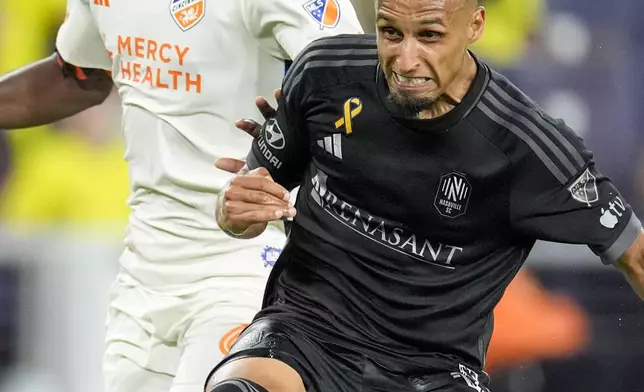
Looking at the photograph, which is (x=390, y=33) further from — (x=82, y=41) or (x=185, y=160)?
(x=82, y=41)

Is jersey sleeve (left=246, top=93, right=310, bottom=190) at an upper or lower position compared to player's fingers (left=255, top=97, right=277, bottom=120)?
lower

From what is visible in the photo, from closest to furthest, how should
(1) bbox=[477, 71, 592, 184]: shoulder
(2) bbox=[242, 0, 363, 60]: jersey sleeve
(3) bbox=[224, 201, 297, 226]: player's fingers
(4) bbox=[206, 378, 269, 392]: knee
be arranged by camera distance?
(4) bbox=[206, 378, 269, 392]: knee
(3) bbox=[224, 201, 297, 226]: player's fingers
(1) bbox=[477, 71, 592, 184]: shoulder
(2) bbox=[242, 0, 363, 60]: jersey sleeve

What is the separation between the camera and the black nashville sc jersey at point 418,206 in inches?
86.7

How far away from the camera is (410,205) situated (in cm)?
226

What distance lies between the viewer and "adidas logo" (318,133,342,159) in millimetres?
2311

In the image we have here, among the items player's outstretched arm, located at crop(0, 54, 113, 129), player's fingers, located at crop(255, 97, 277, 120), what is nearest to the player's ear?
player's fingers, located at crop(255, 97, 277, 120)

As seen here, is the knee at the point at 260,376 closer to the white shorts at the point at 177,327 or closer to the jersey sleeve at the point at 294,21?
the white shorts at the point at 177,327

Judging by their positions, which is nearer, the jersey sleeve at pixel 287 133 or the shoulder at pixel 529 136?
the shoulder at pixel 529 136

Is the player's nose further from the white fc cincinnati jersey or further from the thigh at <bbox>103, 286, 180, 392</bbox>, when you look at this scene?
the thigh at <bbox>103, 286, 180, 392</bbox>

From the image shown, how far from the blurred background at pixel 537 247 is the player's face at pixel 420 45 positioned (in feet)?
7.03

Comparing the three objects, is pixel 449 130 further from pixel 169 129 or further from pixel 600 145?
pixel 600 145

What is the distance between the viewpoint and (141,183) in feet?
9.24

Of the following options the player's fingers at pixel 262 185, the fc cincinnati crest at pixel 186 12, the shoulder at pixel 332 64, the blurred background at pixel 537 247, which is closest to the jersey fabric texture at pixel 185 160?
the fc cincinnati crest at pixel 186 12

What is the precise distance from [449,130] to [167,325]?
91 centimetres
